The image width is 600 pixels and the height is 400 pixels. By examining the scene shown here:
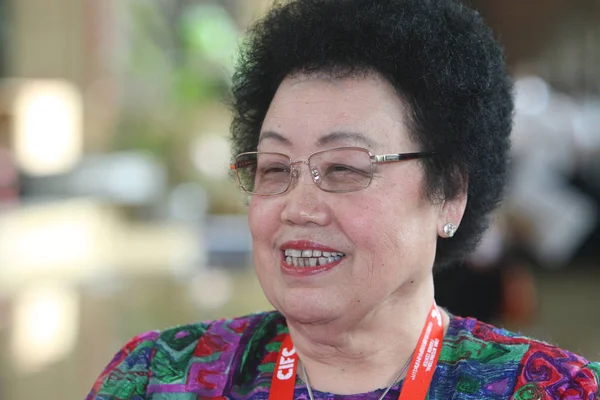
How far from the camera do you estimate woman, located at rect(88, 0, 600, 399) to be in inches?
69.9

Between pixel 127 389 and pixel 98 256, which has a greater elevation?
pixel 127 389

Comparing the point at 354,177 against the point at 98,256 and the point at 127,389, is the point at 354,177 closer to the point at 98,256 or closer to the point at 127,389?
the point at 127,389

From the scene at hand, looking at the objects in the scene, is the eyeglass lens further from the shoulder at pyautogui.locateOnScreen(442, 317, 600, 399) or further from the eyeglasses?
the shoulder at pyautogui.locateOnScreen(442, 317, 600, 399)

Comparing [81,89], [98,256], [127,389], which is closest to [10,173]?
[98,256]

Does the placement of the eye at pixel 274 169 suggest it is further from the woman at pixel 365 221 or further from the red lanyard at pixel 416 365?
the red lanyard at pixel 416 365

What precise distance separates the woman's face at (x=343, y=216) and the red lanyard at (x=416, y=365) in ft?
0.46

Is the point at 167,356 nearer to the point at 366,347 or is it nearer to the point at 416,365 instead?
the point at 366,347

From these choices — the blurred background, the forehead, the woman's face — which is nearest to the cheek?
the woman's face

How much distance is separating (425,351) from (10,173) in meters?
9.50

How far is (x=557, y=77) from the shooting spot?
11.7 meters

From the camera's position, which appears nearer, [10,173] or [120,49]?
[10,173]

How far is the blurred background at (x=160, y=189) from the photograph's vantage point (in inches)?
227

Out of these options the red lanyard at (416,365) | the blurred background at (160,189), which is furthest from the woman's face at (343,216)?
the blurred background at (160,189)

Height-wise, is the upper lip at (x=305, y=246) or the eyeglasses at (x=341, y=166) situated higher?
the eyeglasses at (x=341, y=166)
